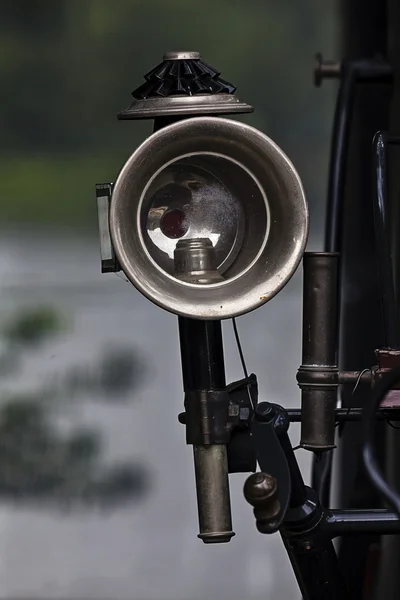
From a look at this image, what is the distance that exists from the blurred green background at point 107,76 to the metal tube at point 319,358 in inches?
54.7

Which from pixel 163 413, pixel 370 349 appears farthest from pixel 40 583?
pixel 370 349

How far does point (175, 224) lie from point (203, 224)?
44 mm

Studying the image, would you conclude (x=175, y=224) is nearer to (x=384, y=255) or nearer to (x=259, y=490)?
(x=384, y=255)

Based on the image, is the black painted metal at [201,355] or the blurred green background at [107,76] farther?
the blurred green background at [107,76]

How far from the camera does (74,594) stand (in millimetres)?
3020

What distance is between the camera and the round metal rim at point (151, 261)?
163 centimetres

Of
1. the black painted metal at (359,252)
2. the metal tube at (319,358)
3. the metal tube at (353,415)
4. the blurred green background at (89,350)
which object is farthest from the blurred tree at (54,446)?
the metal tube at (319,358)

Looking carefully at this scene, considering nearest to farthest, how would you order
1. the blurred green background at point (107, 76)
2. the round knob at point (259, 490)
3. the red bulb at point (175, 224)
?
the round knob at point (259, 490), the red bulb at point (175, 224), the blurred green background at point (107, 76)

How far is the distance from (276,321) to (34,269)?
25.4 inches

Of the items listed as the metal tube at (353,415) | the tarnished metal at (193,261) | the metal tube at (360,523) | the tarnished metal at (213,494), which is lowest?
the metal tube at (360,523)

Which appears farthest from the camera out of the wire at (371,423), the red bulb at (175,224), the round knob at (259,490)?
the red bulb at (175,224)

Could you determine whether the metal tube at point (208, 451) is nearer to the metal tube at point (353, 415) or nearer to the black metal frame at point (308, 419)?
the black metal frame at point (308, 419)

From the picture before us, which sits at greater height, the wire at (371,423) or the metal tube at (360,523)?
the wire at (371,423)

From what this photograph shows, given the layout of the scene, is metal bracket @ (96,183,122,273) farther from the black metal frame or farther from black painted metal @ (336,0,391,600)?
black painted metal @ (336,0,391,600)
